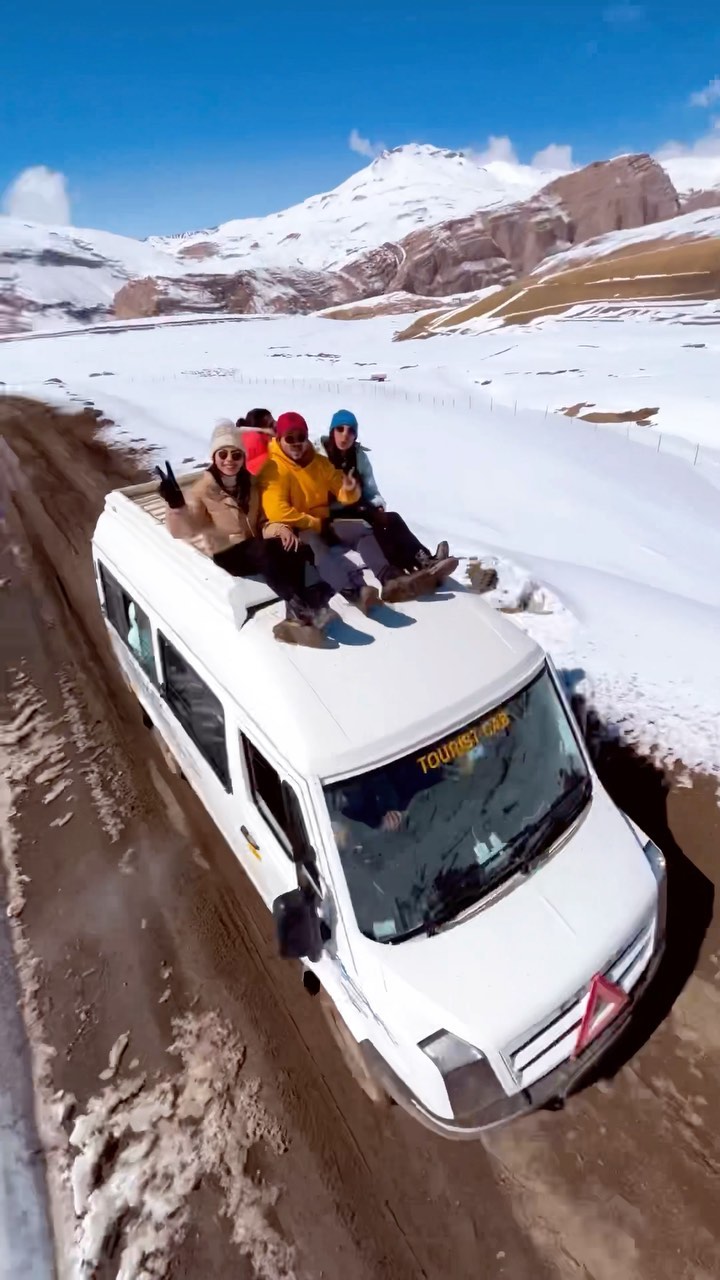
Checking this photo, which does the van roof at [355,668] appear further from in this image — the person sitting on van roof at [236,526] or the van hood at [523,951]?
the van hood at [523,951]

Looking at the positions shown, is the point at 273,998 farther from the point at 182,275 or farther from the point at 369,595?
the point at 182,275

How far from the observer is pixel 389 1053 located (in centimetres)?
347

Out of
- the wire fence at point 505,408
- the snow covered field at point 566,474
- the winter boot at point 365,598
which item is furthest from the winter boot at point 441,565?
the wire fence at point 505,408

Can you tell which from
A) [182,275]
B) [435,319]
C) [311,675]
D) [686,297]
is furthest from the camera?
[182,275]

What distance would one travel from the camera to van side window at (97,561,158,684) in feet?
20.0

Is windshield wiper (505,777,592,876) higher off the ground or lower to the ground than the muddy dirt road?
higher

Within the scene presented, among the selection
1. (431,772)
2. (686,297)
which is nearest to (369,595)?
(431,772)

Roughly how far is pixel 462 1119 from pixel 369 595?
2.90m

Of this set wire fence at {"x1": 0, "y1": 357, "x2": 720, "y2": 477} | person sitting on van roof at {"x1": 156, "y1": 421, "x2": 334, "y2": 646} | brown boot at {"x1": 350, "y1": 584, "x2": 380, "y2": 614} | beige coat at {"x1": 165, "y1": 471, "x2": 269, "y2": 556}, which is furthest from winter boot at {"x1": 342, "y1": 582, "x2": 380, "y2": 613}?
wire fence at {"x1": 0, "y1": 357, "x2": 720, "y2": 477}

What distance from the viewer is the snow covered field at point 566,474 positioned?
7027 mm

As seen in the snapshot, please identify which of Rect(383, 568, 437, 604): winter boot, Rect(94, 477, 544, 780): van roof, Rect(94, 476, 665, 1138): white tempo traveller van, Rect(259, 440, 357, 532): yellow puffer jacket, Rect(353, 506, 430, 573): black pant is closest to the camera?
Rect(94, 476, 665, 1138): white tempo traveller van

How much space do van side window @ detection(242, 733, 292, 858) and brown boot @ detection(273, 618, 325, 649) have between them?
676 mm

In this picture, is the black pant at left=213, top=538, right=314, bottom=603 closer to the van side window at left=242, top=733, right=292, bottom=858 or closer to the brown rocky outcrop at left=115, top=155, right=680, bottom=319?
the van side window at left=242, top=733, right=292, bottom=858

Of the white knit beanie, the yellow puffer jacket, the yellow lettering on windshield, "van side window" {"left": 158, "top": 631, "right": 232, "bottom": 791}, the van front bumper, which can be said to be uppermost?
the white knit beanie
